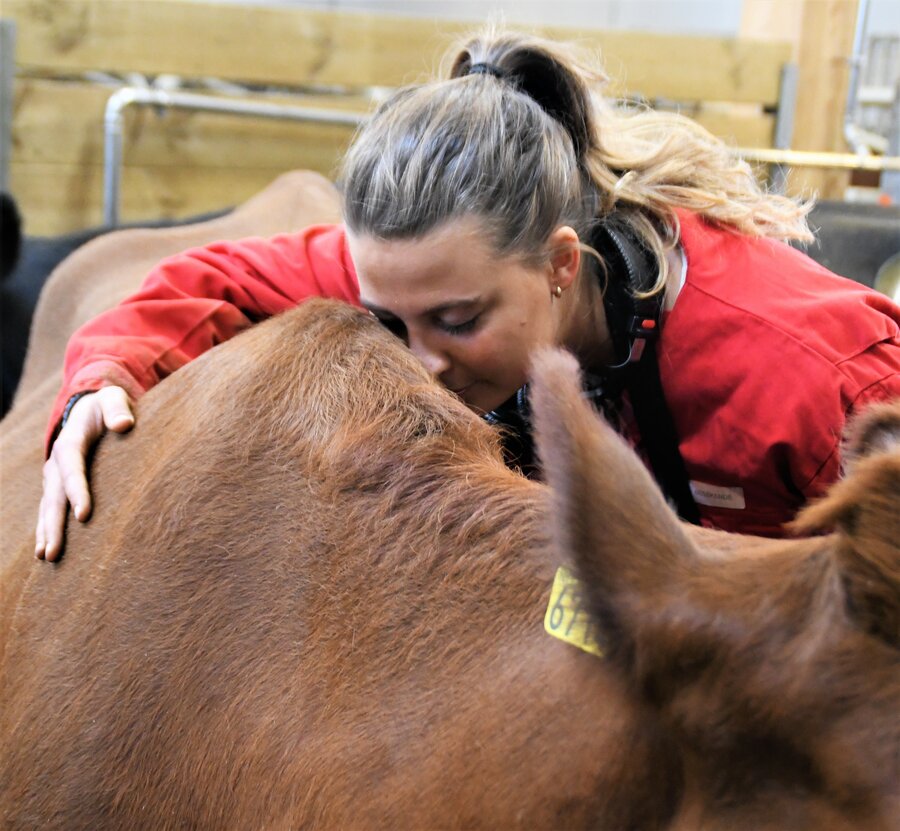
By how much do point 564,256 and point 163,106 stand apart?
2.33 meters

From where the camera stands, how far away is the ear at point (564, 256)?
1.22 metres

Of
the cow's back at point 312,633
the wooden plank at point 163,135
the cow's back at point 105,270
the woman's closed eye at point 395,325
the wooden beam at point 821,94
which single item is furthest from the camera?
the wooden beam at point 821,94

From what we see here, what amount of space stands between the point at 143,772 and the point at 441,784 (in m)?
0.29

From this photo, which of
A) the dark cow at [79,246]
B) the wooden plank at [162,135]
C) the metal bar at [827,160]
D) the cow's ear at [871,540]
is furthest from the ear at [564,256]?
the wooden plank at [162,135]

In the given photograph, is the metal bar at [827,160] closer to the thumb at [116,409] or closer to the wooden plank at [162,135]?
the wooden plank at [162,135]

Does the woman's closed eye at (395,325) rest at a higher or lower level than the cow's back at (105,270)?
higher

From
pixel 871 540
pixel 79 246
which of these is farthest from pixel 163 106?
pixel 871 540

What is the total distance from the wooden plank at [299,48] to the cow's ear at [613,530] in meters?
2.43

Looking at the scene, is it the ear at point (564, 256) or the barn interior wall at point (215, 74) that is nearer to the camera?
the ear at point (564, 256)

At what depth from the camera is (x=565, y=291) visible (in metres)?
1.29

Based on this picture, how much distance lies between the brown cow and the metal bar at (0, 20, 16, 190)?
220 cm

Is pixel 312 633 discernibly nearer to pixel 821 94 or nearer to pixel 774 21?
pixel 821 94

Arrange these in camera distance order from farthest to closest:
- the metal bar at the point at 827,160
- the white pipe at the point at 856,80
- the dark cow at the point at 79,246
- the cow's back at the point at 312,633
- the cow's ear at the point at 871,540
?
the white pipe at the point at 856,80 < the metal bar at the point at 827,160 < the dark cow at the point at 79,246 < the cow's back at the point at 312,633 < the cow's ear at the point at 871,540

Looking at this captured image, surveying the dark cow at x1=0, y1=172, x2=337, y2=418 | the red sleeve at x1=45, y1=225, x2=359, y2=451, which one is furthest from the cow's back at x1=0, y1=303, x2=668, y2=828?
the dark cow at x1=0, y1=172, x2=337, y2=418
